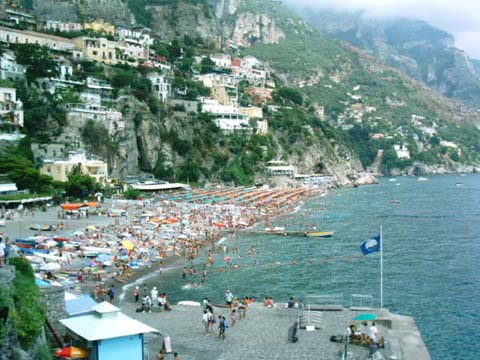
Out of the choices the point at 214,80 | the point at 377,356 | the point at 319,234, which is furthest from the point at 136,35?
the point at 377,356

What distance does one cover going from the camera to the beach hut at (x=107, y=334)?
631 inches

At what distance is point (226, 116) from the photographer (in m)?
106

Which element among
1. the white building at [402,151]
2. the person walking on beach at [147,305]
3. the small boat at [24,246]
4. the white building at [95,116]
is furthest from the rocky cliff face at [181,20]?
the person walking on beach at [147,305]

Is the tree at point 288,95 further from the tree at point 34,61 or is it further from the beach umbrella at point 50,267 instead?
the beach umbrella at point 50,267

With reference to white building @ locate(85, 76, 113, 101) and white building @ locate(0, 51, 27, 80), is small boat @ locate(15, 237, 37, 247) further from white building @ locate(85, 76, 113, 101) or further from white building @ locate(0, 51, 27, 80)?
white building @ locate(85, 76, 113, 101)

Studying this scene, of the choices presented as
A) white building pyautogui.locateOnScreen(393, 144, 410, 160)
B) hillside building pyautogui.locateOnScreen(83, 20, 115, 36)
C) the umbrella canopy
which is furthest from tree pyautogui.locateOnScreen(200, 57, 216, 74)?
the umbrella canopy

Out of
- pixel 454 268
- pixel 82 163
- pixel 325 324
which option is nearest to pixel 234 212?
pixel 82 163

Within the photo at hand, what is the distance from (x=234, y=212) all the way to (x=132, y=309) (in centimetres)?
3913

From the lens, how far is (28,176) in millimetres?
57062

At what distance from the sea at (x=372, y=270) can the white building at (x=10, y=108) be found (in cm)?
3138

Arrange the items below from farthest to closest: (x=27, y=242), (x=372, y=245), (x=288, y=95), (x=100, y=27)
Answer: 1. (x=288, y=95)
2. (x=100, y=27)
3. (x=27, y=242)
4. (x=372, y=245)

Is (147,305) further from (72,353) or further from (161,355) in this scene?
(72,353)

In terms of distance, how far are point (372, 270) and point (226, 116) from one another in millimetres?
71877

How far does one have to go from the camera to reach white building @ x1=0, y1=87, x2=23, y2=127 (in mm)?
64312
